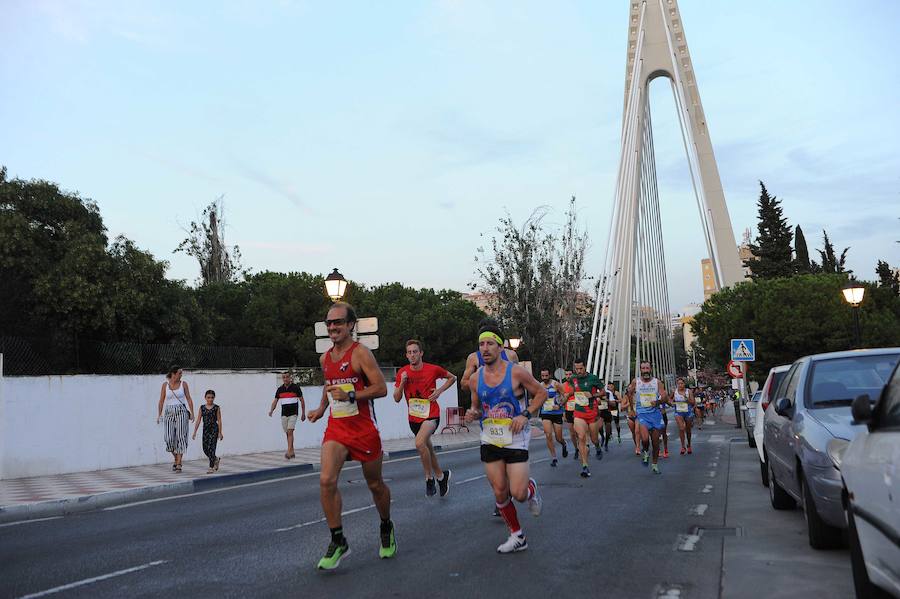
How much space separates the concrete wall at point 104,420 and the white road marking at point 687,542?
44.8ft

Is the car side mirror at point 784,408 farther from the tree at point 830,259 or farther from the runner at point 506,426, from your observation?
the tree at point 830,259

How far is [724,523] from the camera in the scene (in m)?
9.26

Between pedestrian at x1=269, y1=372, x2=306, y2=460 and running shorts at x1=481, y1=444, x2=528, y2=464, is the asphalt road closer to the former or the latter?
running shorts at x1=481, y1=444, x2=528, y2=464

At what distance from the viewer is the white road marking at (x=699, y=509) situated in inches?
399

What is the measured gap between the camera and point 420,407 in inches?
489

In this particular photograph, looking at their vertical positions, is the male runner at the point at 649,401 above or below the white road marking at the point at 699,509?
above

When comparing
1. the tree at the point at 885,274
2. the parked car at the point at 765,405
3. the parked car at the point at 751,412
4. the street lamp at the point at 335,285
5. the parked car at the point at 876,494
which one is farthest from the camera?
the tree at the point at 885,274

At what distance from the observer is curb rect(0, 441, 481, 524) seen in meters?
11.9

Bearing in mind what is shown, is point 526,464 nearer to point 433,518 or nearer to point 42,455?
point 433,518

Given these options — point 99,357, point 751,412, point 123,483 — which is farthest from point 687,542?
point 99,357

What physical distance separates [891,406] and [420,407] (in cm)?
835

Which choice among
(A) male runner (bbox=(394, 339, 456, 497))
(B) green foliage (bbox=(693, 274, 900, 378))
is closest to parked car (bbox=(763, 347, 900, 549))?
(A) male runner (bbox=(394, 339, 456, 497))

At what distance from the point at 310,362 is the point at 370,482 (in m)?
51.7

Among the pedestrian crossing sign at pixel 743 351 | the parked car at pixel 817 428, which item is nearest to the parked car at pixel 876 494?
the parked car at pixel 817 428
